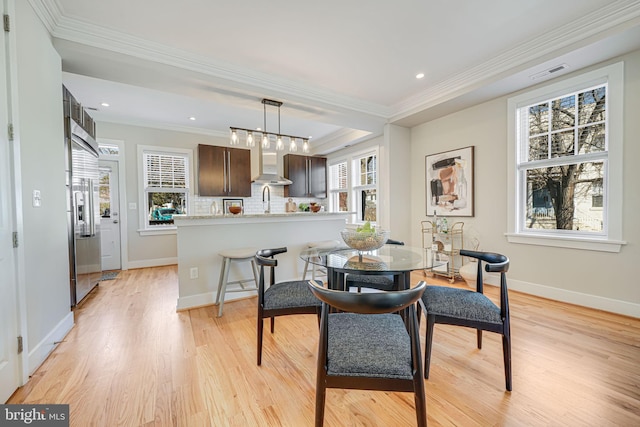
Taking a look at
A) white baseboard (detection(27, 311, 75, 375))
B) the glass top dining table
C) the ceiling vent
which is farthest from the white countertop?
the ceiling vent

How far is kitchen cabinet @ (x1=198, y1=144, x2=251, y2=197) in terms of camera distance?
5.15 metres

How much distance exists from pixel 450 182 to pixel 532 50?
71.0 inches

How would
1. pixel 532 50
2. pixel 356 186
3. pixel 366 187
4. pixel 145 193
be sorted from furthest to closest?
pixel 356 186 < pixel 366 187 < pixel 145 193 < pixel 532 50

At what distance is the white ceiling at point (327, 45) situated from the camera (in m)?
2.14

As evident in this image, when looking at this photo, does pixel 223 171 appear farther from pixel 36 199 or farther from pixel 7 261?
pixel 7 261

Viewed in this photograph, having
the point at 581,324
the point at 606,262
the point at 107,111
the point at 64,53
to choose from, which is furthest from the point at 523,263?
the point at 107,111

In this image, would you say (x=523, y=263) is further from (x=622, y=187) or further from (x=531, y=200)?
(x=622, y=187)

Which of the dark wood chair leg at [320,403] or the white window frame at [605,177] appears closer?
the dark wood chair leg at [320,403]

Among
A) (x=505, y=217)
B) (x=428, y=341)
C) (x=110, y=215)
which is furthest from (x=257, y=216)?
(x=110, y=215)

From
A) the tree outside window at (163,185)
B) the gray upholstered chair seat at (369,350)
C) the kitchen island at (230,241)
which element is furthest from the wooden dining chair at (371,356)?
the tree outside window at (163,185)

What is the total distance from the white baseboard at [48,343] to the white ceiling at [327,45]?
2.37 metres

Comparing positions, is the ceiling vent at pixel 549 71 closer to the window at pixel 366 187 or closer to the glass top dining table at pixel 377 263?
the glass top dining table at pixel 377 263

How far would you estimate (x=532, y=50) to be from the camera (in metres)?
2.62

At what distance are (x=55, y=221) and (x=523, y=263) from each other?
4.89 m
